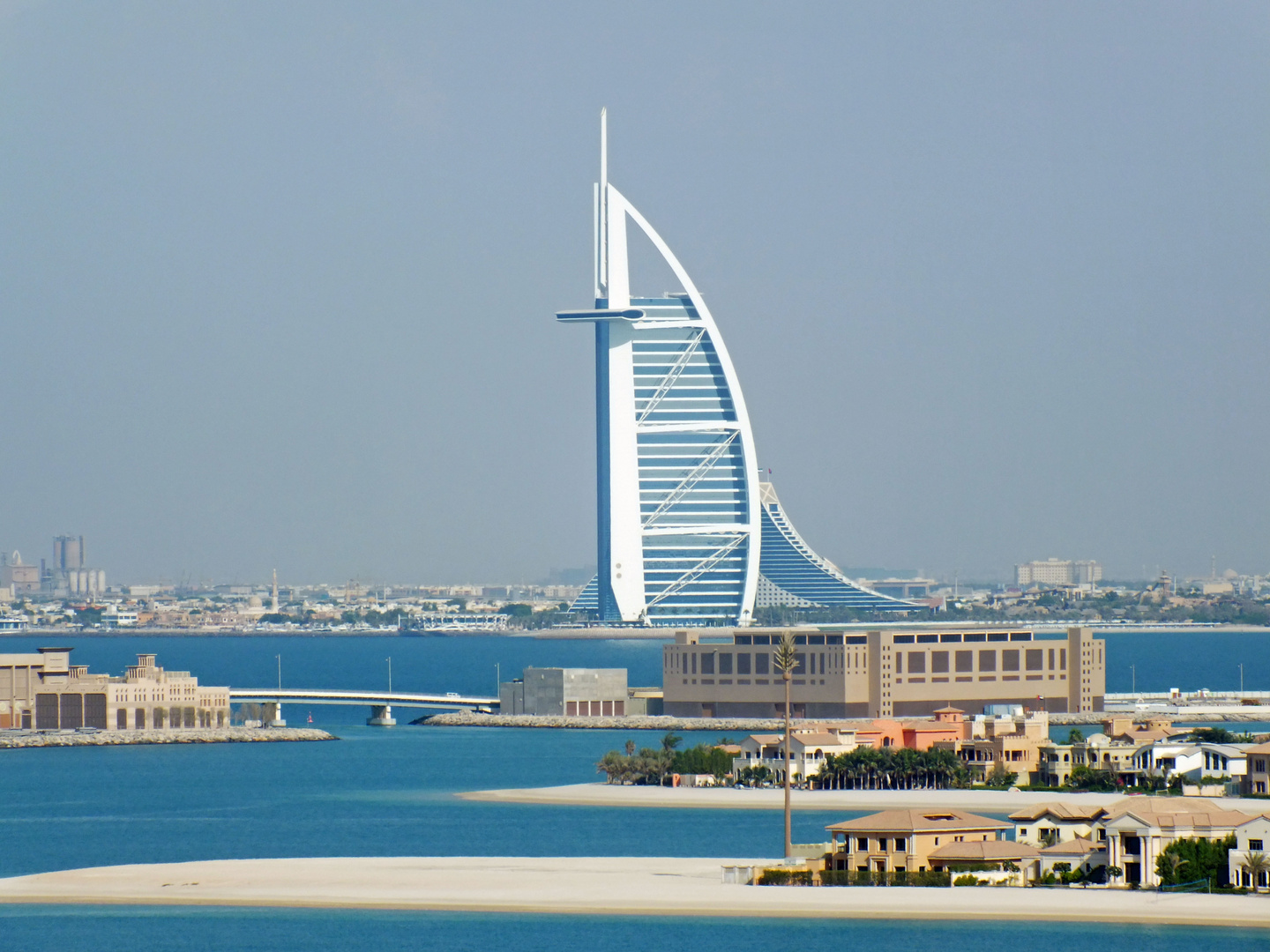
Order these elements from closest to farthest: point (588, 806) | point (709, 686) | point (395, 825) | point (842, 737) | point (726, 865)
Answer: point (726, 865) → point (395, 825) → point (588, 806) → point (842, 737) → point (709, 686)

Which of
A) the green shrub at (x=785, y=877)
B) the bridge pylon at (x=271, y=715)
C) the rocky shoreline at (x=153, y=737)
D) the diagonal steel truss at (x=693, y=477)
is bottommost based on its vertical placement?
the rocky shoreline at (x=153, y=737)

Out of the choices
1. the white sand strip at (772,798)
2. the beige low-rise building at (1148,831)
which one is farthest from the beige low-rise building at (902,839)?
the white sand strip at (772,798)

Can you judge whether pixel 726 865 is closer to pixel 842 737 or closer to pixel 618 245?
pixel 842 737

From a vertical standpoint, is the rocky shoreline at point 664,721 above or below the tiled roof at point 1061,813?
below

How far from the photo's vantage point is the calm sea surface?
46438mm

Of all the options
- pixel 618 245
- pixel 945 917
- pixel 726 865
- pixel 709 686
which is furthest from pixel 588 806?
pixel 618 245

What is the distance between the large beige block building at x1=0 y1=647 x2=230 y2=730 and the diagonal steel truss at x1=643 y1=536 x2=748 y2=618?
72.0 metres

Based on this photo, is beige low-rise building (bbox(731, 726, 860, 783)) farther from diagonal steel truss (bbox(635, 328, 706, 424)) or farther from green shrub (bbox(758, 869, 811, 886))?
diagonal steel truss (bbox(635, 328, 706, 424))

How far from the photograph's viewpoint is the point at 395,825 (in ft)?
215

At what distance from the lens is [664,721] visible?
337 ft

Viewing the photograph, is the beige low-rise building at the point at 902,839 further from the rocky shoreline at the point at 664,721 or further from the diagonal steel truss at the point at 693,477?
the diagonal steel truss at the point at 693,477

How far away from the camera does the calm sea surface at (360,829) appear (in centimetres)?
4644

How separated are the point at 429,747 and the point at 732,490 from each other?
79933 mm

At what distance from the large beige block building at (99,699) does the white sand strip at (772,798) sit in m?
31.0
